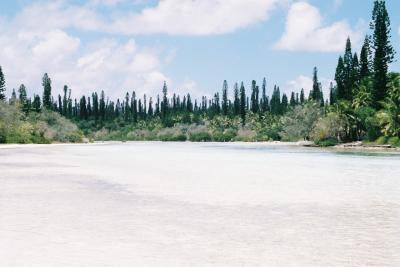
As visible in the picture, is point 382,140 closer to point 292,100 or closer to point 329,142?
point 329,142

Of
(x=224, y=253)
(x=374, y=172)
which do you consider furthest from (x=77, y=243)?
(x=374, y=172)

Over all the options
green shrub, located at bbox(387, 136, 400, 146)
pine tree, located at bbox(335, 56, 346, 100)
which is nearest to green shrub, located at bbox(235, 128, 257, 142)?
pine tree, located at bbox(335, 56, 346, 100)

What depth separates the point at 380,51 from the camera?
312ft

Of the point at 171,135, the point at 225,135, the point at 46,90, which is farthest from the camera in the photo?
the point at 171,135

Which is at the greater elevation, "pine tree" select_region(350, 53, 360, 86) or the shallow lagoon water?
"pine tree" select_region(350, 53, 360, 86)

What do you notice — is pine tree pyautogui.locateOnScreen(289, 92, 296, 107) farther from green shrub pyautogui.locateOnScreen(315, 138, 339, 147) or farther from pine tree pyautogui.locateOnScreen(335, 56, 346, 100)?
green shrub pyautogui.locateOnScreen(315, 138, 339, 147)

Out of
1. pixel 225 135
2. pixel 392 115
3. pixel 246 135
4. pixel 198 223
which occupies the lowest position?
pixel 198 223

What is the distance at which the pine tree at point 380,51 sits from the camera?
3656 inches

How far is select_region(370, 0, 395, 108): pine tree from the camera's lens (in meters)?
92.9

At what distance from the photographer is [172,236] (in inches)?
560

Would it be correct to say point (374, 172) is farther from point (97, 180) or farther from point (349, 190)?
point (97, 180)

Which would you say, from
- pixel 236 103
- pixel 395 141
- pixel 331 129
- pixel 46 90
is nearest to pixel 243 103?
pixel 236 103

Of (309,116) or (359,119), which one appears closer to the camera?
(359,119)

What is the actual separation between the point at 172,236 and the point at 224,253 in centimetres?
235
